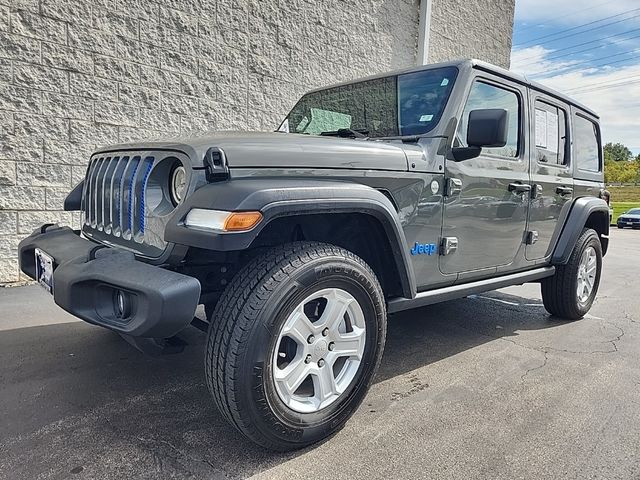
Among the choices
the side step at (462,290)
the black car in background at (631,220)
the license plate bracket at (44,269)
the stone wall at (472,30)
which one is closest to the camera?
the license plate bracket at (44,269)

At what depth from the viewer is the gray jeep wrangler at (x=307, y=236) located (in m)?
1.96

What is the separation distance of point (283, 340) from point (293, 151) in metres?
0.89

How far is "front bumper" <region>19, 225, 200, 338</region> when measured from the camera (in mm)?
1845

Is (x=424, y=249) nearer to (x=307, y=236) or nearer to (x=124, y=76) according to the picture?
(x=307, y=236)

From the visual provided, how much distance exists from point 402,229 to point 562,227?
2342 mm

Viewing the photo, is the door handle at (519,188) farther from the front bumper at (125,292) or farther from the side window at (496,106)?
the front bumper at (125,292)

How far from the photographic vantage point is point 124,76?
5664 mm

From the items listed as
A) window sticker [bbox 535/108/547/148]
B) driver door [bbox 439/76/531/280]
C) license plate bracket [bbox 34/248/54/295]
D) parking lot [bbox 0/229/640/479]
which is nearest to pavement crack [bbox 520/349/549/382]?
parking lot [bbox 0/229/640/479]

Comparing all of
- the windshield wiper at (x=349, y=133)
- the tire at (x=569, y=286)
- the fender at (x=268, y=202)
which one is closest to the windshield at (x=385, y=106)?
the windshield wiper at (x=349, y=133)

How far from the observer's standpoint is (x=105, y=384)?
283 centimetres

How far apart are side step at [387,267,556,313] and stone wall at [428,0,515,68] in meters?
7.36

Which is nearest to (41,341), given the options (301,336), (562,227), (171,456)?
(171,456)

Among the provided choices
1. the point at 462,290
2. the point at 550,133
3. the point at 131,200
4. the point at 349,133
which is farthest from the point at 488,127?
the point at 131,200

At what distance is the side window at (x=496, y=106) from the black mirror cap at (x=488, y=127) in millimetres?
200
